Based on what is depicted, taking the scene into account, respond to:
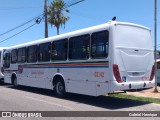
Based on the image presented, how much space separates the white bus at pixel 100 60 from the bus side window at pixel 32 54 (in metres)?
1.32

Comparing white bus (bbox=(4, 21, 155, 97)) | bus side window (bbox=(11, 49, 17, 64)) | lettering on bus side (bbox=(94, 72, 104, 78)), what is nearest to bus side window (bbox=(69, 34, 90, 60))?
white bus (bbox=(4, 21, 155, 97))

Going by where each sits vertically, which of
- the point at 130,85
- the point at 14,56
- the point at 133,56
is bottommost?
the point at 130,85

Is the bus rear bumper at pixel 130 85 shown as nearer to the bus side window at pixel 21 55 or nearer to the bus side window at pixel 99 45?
the bus side window at pixel 99 45

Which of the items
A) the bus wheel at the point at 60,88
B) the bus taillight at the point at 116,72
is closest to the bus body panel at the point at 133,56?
the bus taillight at the point at 116,72

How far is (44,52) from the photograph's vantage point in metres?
17.0

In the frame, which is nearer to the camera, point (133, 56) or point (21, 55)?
point (133, 56)

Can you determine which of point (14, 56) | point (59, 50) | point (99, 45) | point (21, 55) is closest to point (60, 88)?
point (59, 50)

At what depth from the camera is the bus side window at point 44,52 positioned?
16547mm

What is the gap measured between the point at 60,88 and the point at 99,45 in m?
3.93

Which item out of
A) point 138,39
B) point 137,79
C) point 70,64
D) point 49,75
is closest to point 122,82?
point 137,79

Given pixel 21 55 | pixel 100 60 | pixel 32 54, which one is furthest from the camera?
pixel 21 55

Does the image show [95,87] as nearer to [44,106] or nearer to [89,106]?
[89,106]

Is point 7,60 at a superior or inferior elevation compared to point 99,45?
inferior

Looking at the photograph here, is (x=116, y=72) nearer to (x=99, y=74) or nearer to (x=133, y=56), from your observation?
(x=99, y=74)
